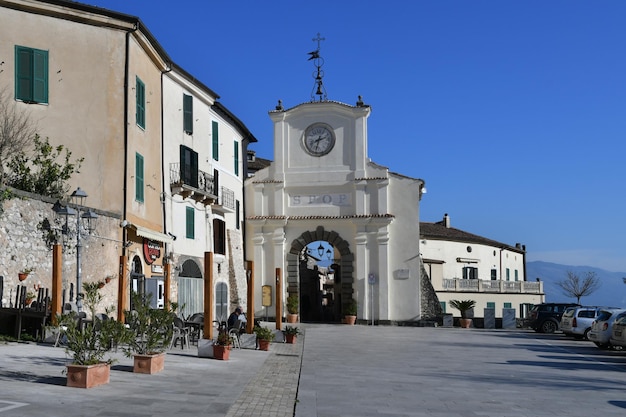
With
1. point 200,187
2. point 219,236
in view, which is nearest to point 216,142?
point 200,187

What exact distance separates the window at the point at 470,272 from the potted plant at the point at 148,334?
161ft

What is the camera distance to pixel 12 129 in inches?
858

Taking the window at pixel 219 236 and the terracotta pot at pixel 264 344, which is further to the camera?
the window at pixel 219 236

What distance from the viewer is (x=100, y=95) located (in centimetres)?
2370

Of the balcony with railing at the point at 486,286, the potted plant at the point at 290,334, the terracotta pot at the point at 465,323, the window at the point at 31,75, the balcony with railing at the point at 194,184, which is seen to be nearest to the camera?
the window at the point at 31,75

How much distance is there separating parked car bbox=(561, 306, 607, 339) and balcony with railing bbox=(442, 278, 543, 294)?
2479 cm

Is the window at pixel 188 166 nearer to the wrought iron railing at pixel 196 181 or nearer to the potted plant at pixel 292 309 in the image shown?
the wrought iron railing at pixel 196 181

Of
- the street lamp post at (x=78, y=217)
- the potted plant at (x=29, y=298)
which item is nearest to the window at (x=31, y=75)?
the street lamp post at (x=78, y=217)

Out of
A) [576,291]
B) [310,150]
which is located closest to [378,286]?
[310,150]

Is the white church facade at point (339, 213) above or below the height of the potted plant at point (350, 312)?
above

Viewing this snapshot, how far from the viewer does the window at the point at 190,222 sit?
3061cm

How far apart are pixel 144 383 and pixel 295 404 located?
260 centimetres

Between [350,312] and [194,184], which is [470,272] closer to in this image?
[350,312]

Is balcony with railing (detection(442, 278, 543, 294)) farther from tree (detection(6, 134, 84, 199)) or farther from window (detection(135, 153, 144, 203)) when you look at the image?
tree (detection(6, 134, 84, 199))
